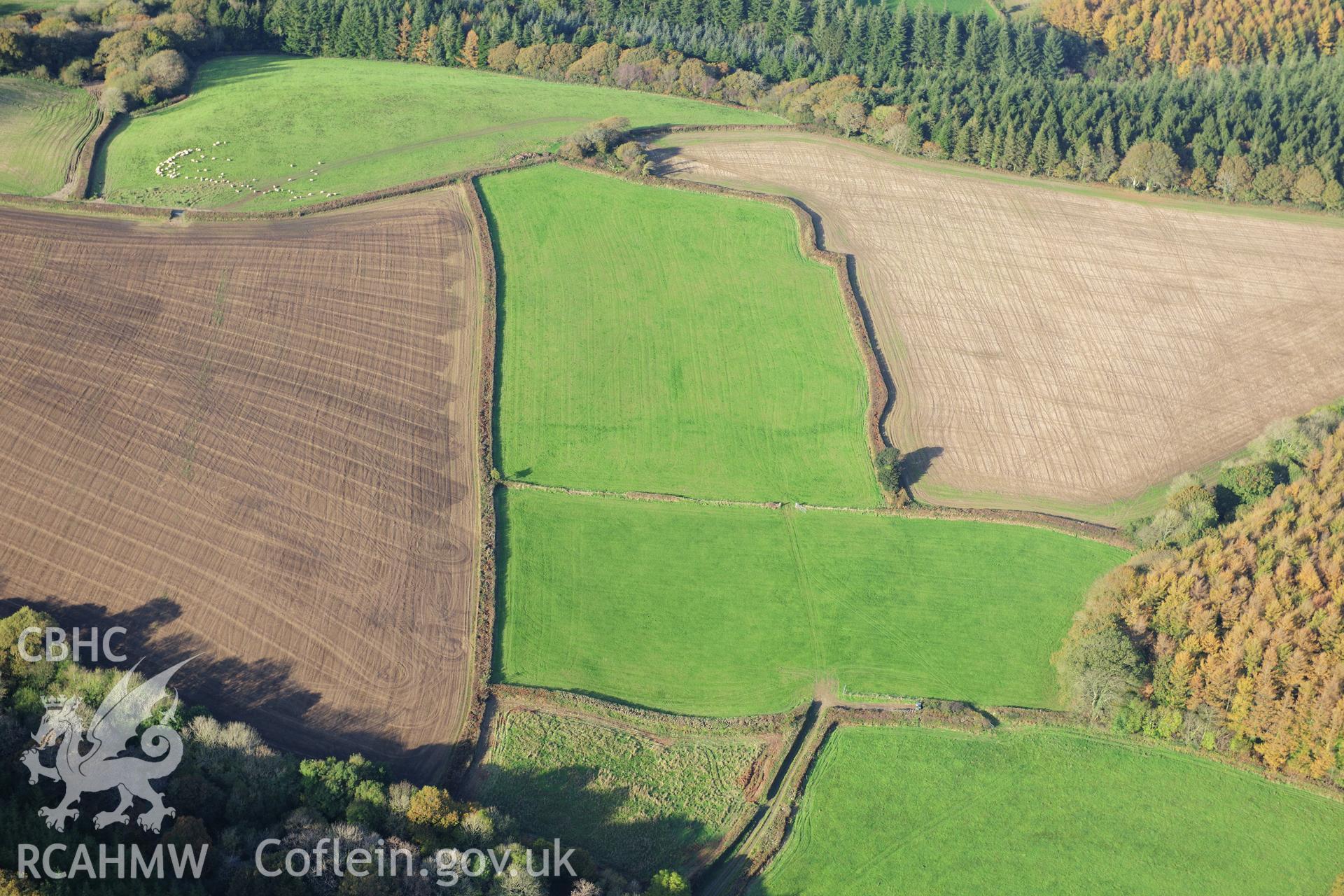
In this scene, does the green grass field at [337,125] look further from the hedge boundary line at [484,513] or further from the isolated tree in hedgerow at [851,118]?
the hedge boundary line at [484,513]

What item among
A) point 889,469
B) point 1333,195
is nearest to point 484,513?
point 889,469

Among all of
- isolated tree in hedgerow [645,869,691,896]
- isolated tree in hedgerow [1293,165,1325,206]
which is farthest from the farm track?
isolated tree in hedgerow [1293,165,1325,206]

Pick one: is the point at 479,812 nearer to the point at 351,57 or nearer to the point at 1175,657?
the point at 1175,657

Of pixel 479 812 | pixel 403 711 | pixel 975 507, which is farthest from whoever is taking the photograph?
pixel 975 507

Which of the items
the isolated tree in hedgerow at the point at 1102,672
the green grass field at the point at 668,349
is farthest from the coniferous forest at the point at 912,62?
the isolated tree in hedgerow at the point at 1102,672

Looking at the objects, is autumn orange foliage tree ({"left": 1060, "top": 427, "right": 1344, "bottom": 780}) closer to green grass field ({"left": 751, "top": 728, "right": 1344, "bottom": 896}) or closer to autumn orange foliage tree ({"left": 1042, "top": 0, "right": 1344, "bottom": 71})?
green grass field ({"left": 751, "top": 728, "right": 1344, "bottom": 896})

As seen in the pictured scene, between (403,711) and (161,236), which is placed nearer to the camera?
(403,711)

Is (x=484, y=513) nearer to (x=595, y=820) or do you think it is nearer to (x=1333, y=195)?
(x=595, y=820)

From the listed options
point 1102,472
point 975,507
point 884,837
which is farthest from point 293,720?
point 1102,472
